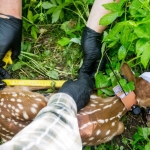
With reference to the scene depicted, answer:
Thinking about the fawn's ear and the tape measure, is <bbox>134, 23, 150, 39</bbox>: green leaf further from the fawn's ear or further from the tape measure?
the tape measure

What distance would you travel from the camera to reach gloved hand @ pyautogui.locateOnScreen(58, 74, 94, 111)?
258 centimetres

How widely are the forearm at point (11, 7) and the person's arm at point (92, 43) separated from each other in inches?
23.7

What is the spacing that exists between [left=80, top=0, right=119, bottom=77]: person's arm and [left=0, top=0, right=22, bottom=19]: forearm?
1.97 feet

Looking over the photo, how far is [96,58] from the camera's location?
295cm

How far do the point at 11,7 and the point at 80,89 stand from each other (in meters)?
0.92

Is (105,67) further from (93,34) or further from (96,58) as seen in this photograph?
(93,34)

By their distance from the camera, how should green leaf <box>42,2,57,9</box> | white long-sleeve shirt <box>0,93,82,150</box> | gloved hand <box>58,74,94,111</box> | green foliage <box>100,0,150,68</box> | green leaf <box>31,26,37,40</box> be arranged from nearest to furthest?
white long-sleeve shirt <box>0,93,82,150</box>
green foliage <box>100,0,150,68</box>
gloved hand <box>58,74,94,111</box>
green leaf <box>42,2,57,9</box>
green leaf <box>31,26,37,40</box>

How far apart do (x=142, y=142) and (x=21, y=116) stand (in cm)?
112

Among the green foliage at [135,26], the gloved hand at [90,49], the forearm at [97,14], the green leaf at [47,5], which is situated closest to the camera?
the green foliage at [135,26]

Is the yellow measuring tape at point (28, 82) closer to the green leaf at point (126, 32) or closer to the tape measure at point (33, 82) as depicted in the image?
the tape measure at point (33, 82)

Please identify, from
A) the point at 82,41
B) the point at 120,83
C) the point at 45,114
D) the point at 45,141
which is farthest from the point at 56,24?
the point at 45,141

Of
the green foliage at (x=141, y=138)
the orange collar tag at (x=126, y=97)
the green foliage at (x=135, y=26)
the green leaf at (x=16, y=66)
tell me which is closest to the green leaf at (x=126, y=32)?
the green foliage at (x=135, y=26)

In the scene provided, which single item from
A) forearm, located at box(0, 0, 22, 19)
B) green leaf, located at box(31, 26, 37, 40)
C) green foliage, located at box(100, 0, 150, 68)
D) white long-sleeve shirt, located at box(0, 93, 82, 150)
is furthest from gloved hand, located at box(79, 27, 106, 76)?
white long-sleeve shirt, located at box(0, 93, 82, 150)

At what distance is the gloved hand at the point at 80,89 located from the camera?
8.48ft
